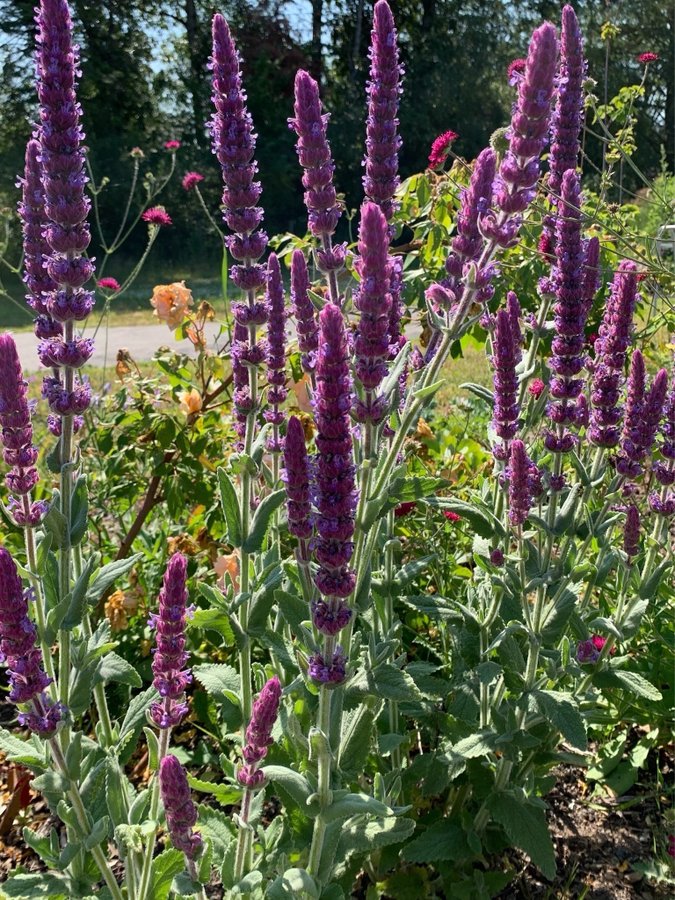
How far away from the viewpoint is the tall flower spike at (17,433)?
1.65 metres

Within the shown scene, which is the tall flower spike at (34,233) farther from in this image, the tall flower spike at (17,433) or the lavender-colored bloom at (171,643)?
the lavender-colored bloom at (171,643)

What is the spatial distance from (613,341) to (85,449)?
258cm

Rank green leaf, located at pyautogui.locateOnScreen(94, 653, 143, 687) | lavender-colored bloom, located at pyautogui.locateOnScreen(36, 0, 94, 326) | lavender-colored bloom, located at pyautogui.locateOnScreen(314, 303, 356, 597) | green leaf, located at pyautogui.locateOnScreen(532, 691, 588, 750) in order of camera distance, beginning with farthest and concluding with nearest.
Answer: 1. green leaf, located at pyautogui.locateOnScreen(532, 691, 588, 750)
2. green leaf, located at pyautogui.locateOnScreen(94, 653, 143, 687)
3. lavender-colored bloom, located at pyautogui.locateOnScreen(36, 0, 94, 326)
4. lavender-colored bloom, located at pyautogui.locateOnScreen(314, 303, 356, 597)

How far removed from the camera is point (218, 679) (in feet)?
7.82

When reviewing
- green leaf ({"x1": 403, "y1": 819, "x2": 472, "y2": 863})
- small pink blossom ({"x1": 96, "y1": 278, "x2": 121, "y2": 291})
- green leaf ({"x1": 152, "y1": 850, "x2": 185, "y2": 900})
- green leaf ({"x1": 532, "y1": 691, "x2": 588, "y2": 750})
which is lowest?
green leaf ({"x1": 403, "y1": 819, "x2": 472, "y2": 863})

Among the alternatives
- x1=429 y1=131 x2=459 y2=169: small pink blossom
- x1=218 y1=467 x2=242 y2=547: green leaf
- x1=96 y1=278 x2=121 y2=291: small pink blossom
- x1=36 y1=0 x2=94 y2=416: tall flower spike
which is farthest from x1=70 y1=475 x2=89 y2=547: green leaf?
x1=96 y1=278 x2=121 y2=291: small pink blossom

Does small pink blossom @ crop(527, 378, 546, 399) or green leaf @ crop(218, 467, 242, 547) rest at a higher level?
small pink blossom @ crop(527, 378, 546, 399)

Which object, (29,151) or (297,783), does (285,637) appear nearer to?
(297,783)

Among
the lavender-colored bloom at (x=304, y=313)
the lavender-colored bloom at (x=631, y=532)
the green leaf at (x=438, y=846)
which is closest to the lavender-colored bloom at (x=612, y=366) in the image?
the lavender-colored bloom at (x=631, y=532)

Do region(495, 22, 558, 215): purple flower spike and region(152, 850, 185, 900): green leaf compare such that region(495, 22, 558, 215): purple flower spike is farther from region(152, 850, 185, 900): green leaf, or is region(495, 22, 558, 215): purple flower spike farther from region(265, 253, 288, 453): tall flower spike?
region(152, 850, 185, 900): green leaf

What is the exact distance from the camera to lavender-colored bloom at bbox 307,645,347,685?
5.30 feet

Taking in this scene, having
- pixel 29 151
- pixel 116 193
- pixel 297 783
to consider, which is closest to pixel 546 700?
pixel 297 783

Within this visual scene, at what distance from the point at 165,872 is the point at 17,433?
3.62ft

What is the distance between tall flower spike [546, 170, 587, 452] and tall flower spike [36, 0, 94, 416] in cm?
125
